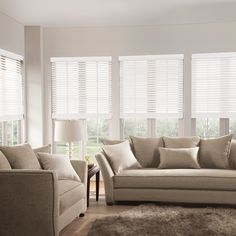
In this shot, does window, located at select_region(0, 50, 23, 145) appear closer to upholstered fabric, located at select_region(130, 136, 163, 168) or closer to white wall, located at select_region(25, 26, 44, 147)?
white wall, located at select_region(25, 26, 44, 147)

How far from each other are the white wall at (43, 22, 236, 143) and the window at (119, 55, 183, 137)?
115 millimetres

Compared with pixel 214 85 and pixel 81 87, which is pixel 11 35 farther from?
pixel 214 85

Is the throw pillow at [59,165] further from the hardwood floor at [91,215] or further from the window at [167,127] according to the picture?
the window at [167,127]

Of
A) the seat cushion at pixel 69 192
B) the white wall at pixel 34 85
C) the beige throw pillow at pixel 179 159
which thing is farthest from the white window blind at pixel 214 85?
the seat cushion at pixel 69 192

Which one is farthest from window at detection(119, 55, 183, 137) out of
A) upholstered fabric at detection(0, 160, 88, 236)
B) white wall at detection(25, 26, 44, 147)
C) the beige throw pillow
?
upholstered fabric at detection(0, 160, 88, 236)

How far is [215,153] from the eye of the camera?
238 inches

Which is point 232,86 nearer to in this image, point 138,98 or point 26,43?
point 138,98

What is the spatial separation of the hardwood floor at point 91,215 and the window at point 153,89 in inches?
75.9

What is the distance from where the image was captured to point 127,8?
620cm

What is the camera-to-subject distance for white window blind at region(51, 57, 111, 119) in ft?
25.5

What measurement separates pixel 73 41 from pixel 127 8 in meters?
1.87

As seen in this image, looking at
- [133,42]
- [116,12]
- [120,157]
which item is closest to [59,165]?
[120,157]

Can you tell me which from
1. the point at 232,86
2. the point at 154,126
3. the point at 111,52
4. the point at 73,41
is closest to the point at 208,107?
the point at 232,86

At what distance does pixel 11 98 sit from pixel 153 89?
2506mm
